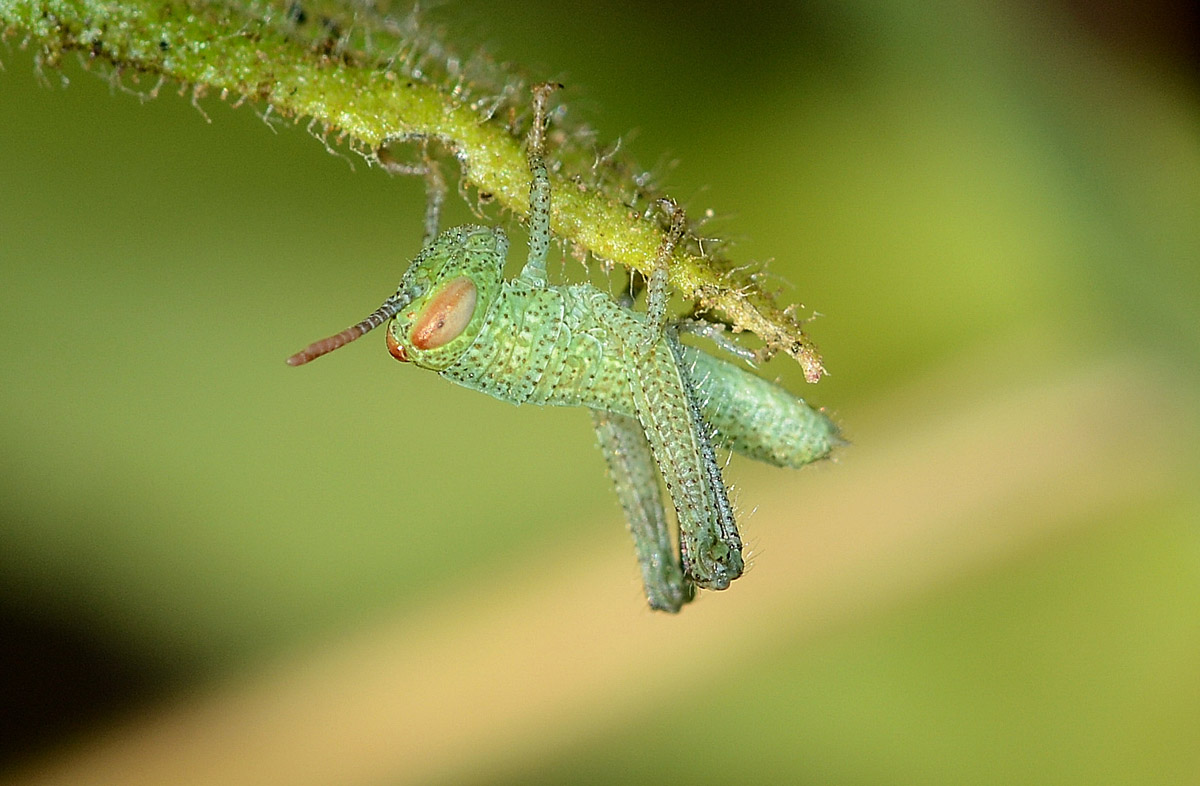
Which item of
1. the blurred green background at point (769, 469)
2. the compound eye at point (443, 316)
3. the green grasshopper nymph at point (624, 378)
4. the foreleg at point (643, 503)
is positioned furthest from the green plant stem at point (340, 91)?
the blurred green background at point (769, 469)

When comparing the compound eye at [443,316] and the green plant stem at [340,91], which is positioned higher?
the compound eye at [443,316]

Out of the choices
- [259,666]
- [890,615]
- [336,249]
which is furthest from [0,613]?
[890,615]

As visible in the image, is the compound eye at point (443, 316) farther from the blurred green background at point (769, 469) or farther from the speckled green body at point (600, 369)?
the blurred green background at point (769, 469)

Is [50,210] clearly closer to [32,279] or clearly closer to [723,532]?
[32,279]

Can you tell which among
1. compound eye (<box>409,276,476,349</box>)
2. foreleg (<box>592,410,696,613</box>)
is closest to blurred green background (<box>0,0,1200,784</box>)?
foreleg (<box>592,410,696,613</box>)

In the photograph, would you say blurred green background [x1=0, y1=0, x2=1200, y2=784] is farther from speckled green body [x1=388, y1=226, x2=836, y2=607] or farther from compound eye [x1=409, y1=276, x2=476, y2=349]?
compound eye [x1=409, y1=276, x2=476, y2=349]
